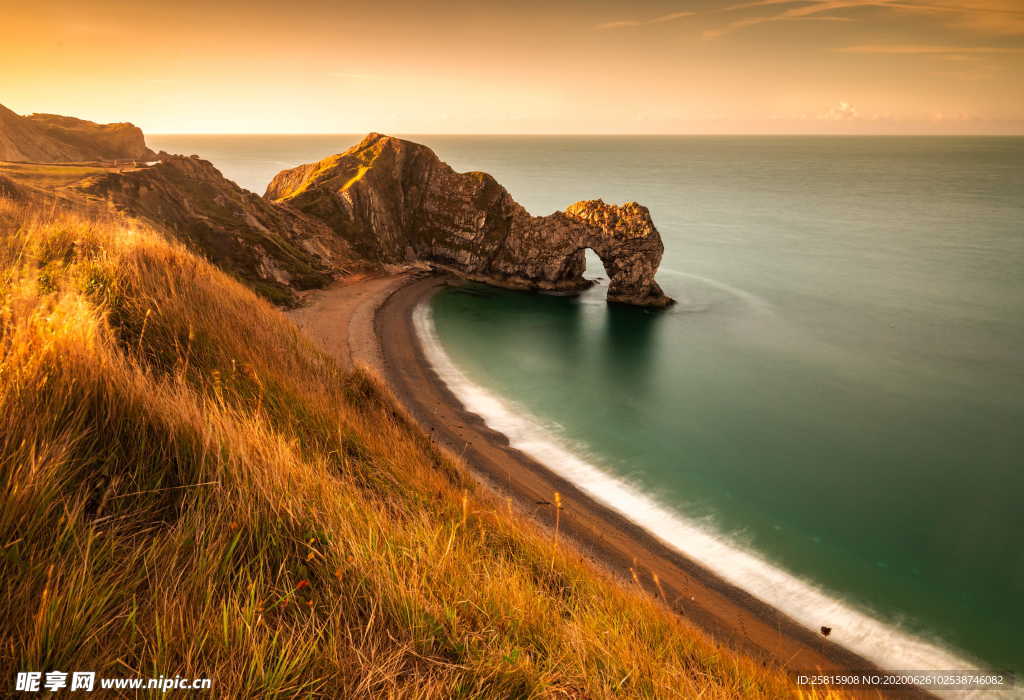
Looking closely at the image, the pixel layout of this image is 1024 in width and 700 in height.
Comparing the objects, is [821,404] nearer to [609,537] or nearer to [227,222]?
[609,537]

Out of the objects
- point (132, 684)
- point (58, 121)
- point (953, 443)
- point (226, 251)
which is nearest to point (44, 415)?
point (132, 684)

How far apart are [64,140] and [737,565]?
4156 inches

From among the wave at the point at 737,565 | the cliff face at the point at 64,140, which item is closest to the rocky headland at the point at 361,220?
the cliff face at the point at 64,140

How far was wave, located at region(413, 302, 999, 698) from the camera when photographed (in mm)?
15375

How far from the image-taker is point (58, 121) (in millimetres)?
84375

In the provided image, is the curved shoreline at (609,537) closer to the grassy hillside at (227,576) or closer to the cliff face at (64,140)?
the grassy hillside at (227,576)

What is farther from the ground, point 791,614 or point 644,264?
point 644,264

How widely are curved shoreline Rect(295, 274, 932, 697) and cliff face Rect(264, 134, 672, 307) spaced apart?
24.5 metres

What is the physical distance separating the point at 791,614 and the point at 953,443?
1868 centimetres

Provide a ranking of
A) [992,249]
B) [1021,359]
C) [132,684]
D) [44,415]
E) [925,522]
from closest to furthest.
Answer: [132,684] → [44,415] → [925,522] → [1021,359] → [992,249]

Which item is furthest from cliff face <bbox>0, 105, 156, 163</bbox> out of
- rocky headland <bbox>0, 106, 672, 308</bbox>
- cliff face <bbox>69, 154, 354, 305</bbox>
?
cliff face <bbox>69, 154, 354, 305</bbox>

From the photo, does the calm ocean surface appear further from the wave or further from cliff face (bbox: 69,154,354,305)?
cliff face (bbox: 69,154,354,305)

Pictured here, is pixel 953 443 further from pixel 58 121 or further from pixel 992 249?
pixel 58 121

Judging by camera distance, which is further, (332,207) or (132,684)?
(332,207)
